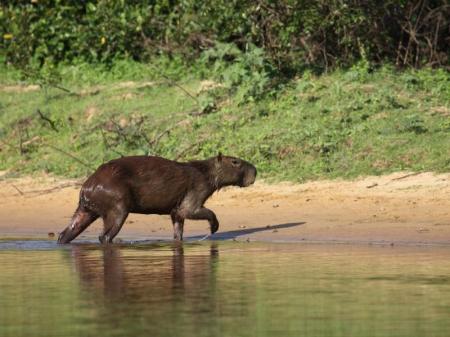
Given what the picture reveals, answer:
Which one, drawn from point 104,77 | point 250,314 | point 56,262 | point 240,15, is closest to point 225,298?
point 250,314

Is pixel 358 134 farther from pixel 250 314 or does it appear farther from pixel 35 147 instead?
pixel 250 314

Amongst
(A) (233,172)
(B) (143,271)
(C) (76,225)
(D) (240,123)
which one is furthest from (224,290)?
(D) (240,123)

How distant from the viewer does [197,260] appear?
10477 mm

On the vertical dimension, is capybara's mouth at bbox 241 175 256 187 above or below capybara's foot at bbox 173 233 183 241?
above

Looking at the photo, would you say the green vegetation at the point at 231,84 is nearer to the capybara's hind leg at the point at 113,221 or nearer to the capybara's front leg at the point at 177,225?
the capybara's front leg at the point at 177,225

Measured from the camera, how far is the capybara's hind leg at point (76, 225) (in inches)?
472

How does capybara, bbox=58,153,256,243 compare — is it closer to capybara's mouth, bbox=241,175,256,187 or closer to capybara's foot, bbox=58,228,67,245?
capybara's foot, bbox=58,228,67,245

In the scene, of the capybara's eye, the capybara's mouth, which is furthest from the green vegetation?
the capybara's eye

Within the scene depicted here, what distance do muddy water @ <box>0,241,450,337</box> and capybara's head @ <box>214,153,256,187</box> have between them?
1.11 meters

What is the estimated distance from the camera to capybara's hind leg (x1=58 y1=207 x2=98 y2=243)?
12.0 meters

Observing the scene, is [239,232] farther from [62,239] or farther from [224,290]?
[224,290]

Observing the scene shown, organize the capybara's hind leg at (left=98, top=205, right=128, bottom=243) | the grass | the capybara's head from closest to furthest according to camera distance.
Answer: the capybara's hind leg at (left=98, top=205, right=128, bottom=243)
the capybara's head
the grass

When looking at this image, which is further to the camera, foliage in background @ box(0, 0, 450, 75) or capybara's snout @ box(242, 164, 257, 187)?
foliage in background @ box(0, 0, 450, 75)

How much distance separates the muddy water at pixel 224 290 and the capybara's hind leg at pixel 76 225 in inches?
12.0
